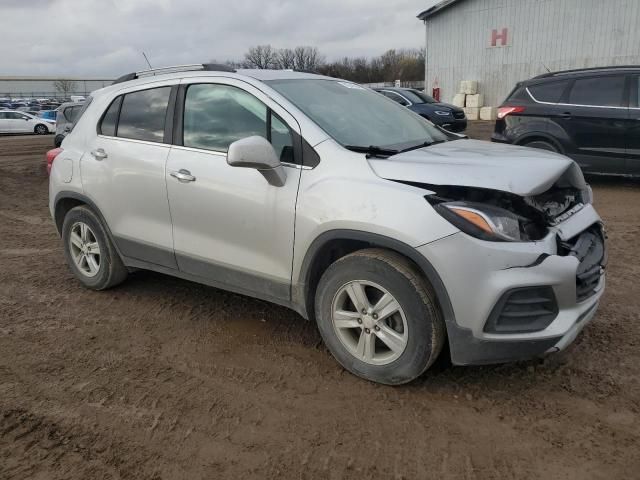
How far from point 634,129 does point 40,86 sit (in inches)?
3510

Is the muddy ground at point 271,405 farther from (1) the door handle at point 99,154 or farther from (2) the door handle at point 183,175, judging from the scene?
(1) the door handle at point 99,154

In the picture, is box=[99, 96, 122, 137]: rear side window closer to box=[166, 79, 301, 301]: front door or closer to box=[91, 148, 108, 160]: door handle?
box=[91, 148, 108, 160]: door handle

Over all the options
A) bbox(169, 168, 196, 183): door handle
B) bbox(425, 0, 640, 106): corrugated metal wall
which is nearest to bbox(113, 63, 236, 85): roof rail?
bbox(169, 168, 196, 183): door handle

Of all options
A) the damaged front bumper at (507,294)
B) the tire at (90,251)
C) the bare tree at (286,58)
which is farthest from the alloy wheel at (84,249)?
the bare tree at (286,58)

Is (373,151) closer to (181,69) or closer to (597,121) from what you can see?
(181,69)

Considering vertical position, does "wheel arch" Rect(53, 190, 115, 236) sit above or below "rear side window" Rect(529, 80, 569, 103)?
below

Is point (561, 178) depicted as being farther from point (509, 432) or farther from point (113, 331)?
point (113, 331)

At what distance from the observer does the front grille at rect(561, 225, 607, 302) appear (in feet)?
9.61

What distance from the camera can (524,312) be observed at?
2764 millimetres

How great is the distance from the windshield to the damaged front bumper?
3.51ft

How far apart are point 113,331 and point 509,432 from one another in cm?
283

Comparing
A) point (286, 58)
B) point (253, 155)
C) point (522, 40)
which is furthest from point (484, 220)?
point (286, 58)

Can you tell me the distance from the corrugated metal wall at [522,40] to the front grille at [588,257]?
22464mm

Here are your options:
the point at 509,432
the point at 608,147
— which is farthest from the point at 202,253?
the point at 608,147
